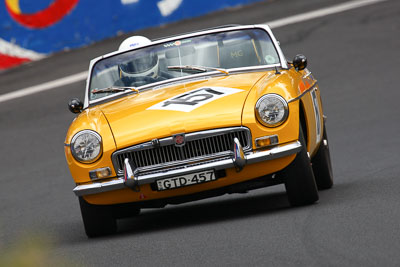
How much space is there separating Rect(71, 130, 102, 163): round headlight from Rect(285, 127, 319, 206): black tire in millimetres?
1319

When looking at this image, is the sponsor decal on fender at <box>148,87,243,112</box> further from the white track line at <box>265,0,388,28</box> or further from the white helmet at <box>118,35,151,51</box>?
the white track line at <box>265,0,388,28</box>

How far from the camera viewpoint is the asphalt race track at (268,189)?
438 centimetres

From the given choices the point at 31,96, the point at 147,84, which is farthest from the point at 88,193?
the point at 31,96

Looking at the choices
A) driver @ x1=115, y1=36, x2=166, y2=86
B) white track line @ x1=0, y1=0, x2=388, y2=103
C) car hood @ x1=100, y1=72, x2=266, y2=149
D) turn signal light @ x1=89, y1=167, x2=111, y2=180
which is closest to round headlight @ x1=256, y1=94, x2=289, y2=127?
car hood @ x1=100, y1=72, x2=266, y2=149

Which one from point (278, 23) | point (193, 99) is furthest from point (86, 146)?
point (278, 23)

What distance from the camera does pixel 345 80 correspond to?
48.1ft

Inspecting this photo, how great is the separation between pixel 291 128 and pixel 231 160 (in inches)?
19.2

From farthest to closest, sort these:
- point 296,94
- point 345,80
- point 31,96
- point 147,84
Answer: point 31,96 → point 345,80 → point 147,84 → point 296,94

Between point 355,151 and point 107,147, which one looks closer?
point 107,147

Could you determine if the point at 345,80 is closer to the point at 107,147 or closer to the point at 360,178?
the point at 360,178

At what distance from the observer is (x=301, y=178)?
18.6ft

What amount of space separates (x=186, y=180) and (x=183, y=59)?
1702 millimetres

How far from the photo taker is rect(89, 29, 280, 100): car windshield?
6.88m

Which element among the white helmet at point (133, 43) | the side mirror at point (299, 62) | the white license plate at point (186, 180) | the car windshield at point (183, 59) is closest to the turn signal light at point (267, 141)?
the white license plate at point (186, 180)
